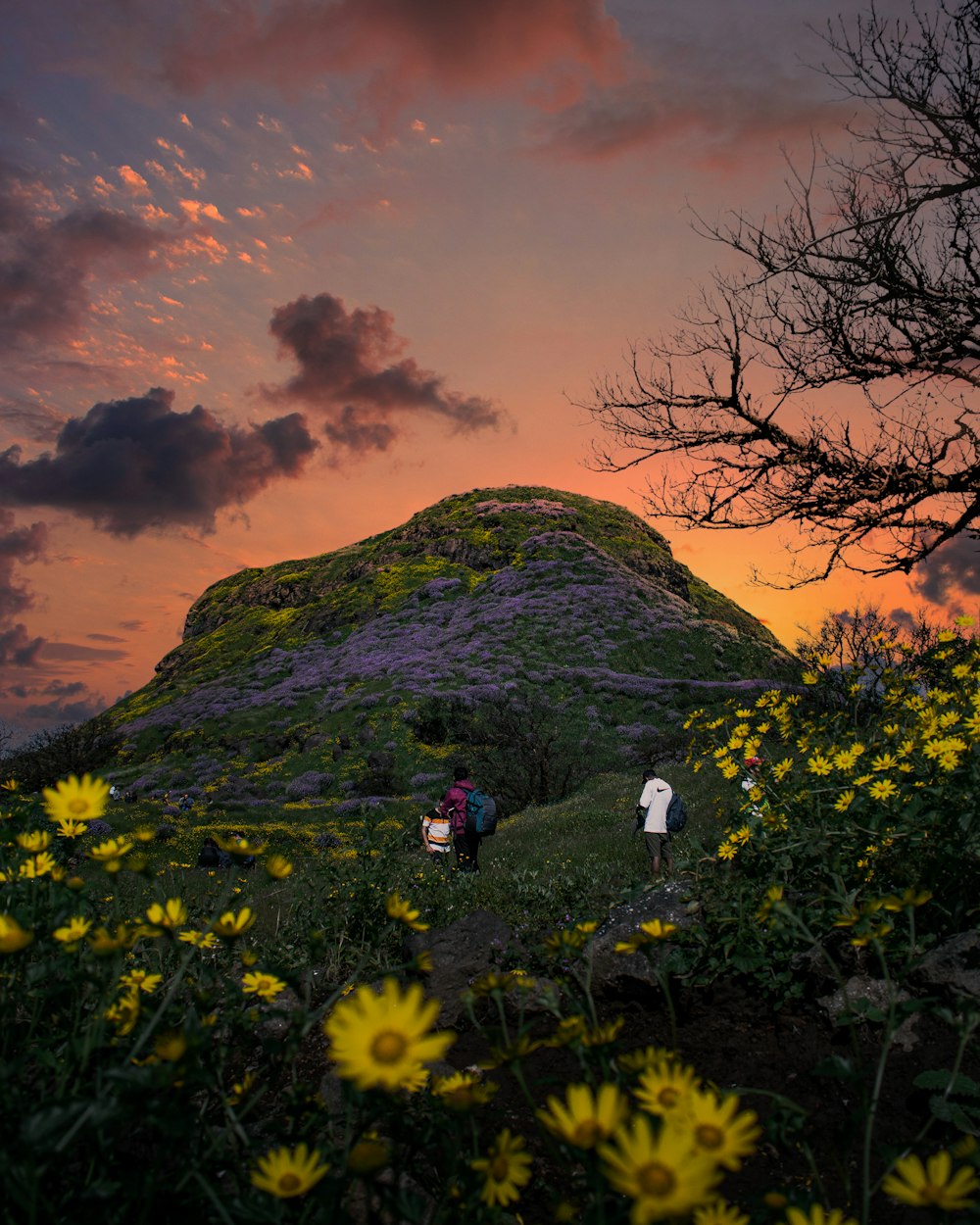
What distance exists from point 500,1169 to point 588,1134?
1.15 ft

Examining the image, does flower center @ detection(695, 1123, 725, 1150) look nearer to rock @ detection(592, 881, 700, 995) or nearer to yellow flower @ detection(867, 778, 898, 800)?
rock @ detection(592, 881, 700, 995)

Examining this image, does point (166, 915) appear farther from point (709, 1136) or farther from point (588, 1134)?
point (709, 1136)

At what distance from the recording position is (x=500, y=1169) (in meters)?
1.37

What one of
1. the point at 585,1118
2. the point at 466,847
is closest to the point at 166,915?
the point at 585,1118

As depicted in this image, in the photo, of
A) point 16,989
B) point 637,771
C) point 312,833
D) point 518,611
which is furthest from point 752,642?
point 16,989

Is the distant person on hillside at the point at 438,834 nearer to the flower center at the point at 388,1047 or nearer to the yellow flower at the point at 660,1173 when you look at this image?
the flower center at the point at 388,1047

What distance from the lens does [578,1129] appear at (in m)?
1.16

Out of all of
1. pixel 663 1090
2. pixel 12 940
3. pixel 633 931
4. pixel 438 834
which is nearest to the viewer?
pixel 663 1090

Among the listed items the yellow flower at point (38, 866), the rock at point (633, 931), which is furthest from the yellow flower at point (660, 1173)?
the rock at point (633, 931)

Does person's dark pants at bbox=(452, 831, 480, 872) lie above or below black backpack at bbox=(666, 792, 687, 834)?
below

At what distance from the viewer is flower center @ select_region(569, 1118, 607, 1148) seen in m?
1.14

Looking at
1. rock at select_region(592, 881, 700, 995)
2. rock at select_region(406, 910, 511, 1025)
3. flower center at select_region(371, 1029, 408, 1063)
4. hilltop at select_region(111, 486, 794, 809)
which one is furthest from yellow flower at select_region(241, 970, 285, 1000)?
hilltop at select_region(111, 486, 794, 809)

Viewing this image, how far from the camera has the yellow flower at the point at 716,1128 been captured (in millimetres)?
1130

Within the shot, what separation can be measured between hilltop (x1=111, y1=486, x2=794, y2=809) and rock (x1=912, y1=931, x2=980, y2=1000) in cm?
2077
